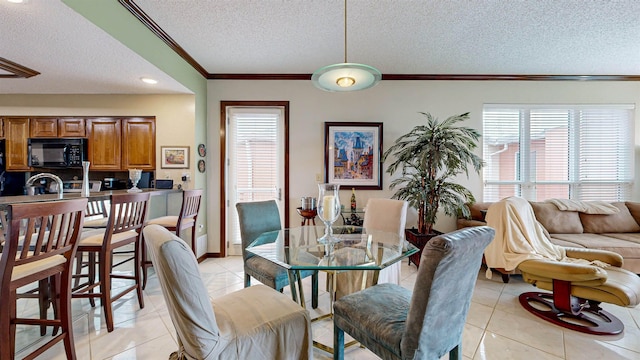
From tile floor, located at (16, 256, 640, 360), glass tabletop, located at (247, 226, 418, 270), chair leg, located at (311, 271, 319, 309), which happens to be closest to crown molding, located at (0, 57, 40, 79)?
tile floor, located at (16, 256, 640, 360)

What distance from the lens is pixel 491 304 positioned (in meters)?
2.46

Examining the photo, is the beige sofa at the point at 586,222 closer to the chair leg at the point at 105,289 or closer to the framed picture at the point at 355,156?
the framed picture at the point at 355,156

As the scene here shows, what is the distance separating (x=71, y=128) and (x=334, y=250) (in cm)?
429

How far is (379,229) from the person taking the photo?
2549 mm

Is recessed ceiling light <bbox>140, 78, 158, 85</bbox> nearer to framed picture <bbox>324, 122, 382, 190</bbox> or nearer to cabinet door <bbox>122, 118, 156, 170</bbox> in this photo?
cabinet door <bbox>122, 118, 156, 170</bbox>

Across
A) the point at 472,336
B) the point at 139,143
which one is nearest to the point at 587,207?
the point at 472,336

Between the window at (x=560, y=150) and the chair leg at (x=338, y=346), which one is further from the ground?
the window at (x=560, y=150)

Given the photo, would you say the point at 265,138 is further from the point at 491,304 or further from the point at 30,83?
the point at 491,304

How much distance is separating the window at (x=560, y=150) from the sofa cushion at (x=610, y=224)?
1.70 ft

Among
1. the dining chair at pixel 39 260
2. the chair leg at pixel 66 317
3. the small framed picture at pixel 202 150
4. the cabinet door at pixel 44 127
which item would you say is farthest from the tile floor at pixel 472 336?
the cabinet door at pixel 44 127

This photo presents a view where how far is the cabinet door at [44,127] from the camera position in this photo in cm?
369

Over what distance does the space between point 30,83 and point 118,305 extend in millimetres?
2967

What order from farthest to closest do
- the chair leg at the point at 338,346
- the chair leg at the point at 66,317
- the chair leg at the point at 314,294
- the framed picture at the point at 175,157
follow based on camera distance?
1. the framed picture at the point at 175,157
2. the chair leg at the point at 314,294
3. the chair leg at the point at 66,317
4. the chair leg at the point at 338,346

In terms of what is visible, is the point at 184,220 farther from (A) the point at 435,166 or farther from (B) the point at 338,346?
(A) the point at 435,166
